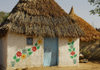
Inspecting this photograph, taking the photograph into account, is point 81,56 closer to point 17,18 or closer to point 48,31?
point 48,31

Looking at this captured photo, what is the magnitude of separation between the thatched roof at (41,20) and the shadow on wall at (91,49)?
14.7 feet

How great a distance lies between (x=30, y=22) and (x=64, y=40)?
2641 mm

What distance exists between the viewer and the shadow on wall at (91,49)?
47.6ft

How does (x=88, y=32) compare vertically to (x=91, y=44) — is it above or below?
above

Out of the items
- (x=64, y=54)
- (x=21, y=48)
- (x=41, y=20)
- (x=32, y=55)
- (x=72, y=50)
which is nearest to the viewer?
(x=21, y=48)

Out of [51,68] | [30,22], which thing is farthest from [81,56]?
[30,22]

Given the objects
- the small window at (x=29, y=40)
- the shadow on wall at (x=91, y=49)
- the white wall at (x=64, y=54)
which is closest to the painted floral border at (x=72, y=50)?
the white wall at (x=64, y=54)

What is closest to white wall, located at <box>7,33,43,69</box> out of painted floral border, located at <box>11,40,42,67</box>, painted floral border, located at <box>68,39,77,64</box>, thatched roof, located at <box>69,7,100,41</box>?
painted floral border, located at <box>11,40,42,67</box>

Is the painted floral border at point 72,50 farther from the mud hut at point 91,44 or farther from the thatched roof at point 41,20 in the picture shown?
the mud hut at point 91,44

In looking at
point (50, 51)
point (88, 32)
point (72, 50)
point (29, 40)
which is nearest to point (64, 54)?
point (72, 50)

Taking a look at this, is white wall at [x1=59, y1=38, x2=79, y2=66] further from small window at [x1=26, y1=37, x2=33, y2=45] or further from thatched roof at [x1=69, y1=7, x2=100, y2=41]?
thatched roof at [x1=69, y1=7, x2=100, y2=41]

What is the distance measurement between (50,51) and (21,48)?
199cm

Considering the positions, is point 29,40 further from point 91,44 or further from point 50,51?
point 91,44

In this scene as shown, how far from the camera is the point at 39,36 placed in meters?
9.72
